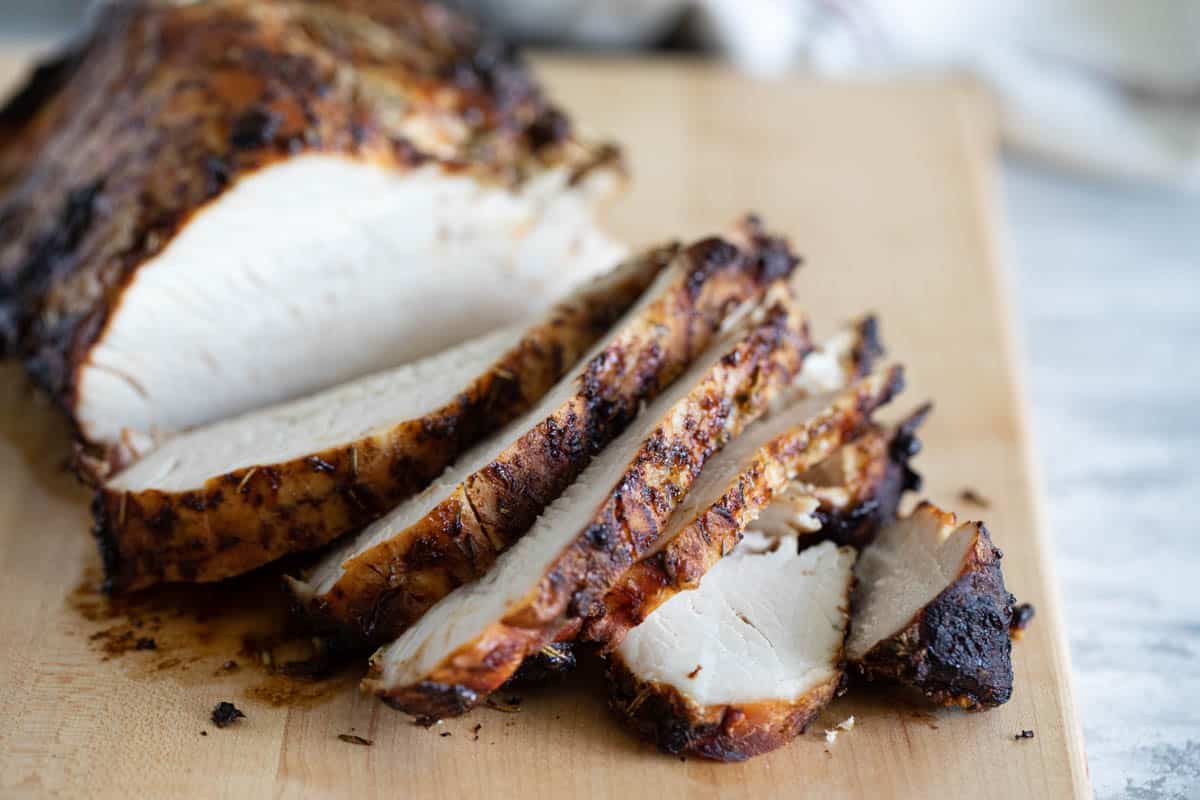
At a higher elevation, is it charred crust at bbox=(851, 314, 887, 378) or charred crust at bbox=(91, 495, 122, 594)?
charred crust at bbox=(851, 314, 887, 378)

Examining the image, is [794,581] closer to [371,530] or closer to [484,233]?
[371,530]

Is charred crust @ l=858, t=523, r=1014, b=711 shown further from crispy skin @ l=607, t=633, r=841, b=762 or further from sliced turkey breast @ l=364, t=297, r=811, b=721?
sliced turkey breast @ l=364, t=297, r=811, b=721

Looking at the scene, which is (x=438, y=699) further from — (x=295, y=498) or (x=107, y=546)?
(x=107, y=546)

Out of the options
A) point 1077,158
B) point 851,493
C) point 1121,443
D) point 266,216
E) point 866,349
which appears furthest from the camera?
point 1077,158

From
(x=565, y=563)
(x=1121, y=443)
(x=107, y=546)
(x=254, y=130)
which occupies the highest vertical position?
(x=1121, y=443)

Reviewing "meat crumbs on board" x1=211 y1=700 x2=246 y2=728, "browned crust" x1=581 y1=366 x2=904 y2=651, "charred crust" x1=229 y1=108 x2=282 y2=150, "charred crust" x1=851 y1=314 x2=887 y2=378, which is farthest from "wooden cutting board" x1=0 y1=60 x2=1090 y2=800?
"charred crust" x1=229 y1=108 x2=282 y2=150

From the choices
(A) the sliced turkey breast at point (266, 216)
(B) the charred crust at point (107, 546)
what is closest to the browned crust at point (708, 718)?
(B) the charred crust at point (107, 546)

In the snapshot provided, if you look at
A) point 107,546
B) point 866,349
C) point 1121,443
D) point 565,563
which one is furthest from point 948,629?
point 107,546

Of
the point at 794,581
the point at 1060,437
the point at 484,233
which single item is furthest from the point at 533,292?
the point at 1060,437

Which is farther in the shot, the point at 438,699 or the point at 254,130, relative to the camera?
the point at 254,130
